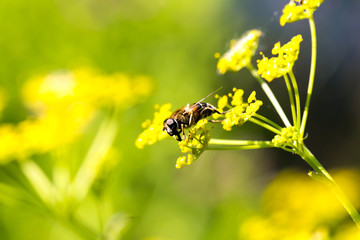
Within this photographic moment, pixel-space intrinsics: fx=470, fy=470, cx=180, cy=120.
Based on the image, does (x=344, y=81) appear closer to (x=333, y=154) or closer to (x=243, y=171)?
(x=333, y=154)

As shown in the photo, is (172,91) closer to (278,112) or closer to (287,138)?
(278,112)

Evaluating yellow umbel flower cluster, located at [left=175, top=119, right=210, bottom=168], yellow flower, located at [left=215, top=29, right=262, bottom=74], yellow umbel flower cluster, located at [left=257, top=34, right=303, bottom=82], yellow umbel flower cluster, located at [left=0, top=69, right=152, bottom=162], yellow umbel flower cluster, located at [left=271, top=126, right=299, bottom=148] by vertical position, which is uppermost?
yellow umbel flower cluster, located at [left=0, top=69, right=152, bottom=162]

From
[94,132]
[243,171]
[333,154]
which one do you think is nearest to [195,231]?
[243,171]

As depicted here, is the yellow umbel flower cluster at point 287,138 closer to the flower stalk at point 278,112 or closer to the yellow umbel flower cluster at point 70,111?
the flower stalk at point 278,112

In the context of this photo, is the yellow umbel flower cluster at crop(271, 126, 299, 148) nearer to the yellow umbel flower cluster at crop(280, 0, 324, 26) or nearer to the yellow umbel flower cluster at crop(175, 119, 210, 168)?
the yellow umbel flower cluster at crop(175, 119, 210, 168)

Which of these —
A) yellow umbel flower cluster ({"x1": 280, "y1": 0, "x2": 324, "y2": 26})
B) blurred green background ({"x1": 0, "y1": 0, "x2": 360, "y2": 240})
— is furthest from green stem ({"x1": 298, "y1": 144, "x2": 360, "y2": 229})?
blurred green background ({"x1": 0, "y1": 0, "x2": 360, "y2": 240})

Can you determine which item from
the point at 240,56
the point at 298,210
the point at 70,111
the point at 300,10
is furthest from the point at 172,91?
the point at 300,10

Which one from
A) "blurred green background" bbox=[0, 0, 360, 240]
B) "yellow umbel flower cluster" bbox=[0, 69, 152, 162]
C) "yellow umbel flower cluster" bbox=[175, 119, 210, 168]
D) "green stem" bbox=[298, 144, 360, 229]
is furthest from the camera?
"blurred green background" bbox=[0, 0, 360, 240]

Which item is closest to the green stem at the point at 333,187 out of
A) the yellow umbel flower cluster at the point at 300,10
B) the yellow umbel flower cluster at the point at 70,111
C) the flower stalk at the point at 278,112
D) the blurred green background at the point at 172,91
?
the flower stalk at the point at 278,112
